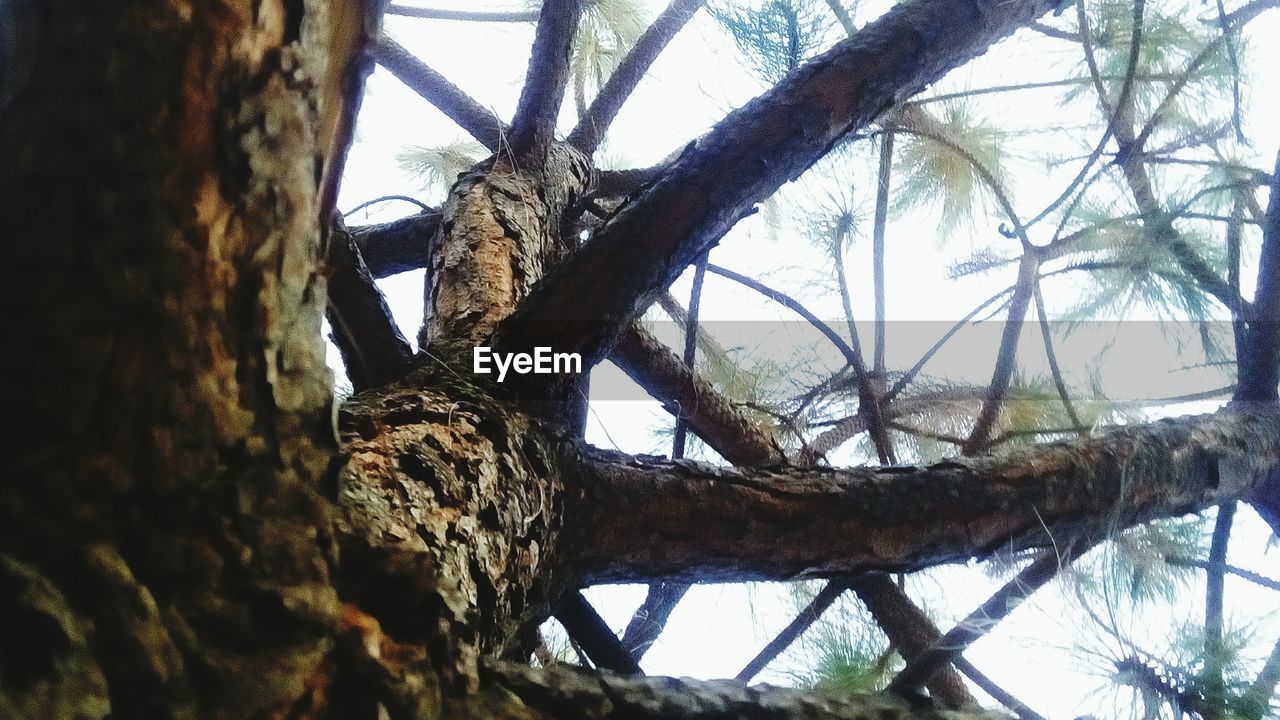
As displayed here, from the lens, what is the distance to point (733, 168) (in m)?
0.60

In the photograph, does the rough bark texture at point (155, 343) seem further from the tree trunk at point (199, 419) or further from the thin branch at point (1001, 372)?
the thin branch at point (1001, 372)

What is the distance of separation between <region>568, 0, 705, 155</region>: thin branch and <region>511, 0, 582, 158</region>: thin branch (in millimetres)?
179

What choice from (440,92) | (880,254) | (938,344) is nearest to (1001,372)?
(938,344)

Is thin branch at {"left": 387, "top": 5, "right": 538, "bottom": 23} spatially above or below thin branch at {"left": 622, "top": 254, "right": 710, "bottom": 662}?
above

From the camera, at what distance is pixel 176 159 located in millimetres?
241

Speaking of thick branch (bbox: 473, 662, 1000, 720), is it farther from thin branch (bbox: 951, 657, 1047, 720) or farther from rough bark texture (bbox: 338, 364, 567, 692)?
thin branch (bbox: 951, 657, 1047, 720)

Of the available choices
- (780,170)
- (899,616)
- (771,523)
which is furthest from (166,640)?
(899,616)

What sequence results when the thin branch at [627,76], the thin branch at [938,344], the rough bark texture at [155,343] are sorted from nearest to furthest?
1. the rough bark texture at [155,343]
2. the thin branch at [938,344]
3. the thin branch at [627,76]

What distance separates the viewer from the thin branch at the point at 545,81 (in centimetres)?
85

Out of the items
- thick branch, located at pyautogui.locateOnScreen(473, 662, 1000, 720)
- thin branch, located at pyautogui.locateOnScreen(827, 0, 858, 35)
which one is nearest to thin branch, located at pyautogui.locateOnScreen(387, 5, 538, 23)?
thin branch, located at pyautogui.locateOnScreen(827, 0, 858, 35)

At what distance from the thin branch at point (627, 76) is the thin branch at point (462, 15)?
13.2 inches

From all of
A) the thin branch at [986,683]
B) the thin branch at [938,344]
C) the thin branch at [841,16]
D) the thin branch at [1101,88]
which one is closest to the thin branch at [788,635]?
the thin branch at [986,683]

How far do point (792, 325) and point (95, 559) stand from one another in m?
1.15

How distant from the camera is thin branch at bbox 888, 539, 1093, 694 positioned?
0.53 meters
